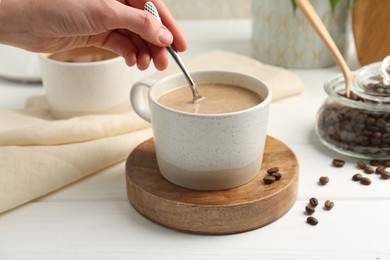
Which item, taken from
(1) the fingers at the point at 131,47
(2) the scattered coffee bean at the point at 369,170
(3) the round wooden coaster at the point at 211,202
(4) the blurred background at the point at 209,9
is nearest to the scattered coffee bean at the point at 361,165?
(2) the scattered coffee bean at the point at 369,170

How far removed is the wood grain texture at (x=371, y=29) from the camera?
130 cm

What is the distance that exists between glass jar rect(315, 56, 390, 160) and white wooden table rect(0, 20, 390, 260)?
3 cm

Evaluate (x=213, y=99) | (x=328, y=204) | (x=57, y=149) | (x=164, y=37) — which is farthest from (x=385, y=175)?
(x=57, y=149)

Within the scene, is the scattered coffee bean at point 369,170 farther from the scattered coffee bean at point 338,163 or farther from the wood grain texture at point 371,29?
the wood grain texture at point 371,29

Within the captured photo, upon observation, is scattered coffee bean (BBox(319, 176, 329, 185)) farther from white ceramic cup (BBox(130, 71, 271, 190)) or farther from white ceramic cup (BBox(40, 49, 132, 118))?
white ceramic cup (BBox(40, 49, 132, 118))

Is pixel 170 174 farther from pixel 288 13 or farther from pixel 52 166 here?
pixel 288 13

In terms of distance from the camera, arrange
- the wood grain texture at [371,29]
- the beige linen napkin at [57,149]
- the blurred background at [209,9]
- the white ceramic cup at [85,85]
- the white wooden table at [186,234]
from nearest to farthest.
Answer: the white wooden table at [186,234]
the beige linen napkin at [57,149]
the white ceramic cup at [85,85]
the wood grain texture at [371,29]
the blurred background at [209,9]

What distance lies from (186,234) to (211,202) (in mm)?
53

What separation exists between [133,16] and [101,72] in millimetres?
288

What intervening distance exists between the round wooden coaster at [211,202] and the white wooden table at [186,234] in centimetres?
1

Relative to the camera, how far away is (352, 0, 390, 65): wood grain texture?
130 centimetres

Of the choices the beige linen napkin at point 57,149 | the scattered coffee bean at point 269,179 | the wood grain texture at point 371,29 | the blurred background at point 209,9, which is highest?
the wood grain texture at point 371,29

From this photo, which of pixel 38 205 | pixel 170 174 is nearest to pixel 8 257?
pixel 38 205

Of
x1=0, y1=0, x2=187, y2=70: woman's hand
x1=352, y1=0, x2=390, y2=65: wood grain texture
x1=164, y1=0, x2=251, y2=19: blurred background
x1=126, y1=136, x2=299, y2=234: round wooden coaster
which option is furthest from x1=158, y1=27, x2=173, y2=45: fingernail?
x1=164, y1=0, x2=251, y2=19: blurred background
